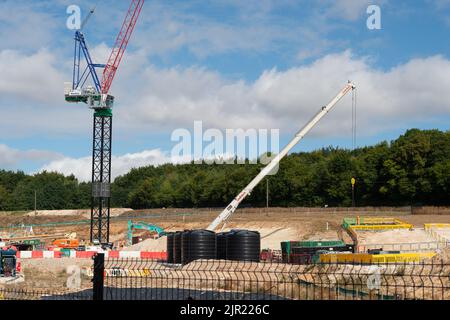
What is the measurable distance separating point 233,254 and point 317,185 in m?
80.2

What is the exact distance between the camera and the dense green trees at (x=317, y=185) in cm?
10125

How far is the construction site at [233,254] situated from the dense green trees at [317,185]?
11617mm

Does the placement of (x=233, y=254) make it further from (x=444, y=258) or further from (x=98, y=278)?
(x=98, y=278)

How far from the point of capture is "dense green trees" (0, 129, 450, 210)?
332 ft

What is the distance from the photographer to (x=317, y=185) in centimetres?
11925

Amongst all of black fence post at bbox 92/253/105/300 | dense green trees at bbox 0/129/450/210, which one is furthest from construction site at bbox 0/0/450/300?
dense green trees at bbox 0/129/450/210

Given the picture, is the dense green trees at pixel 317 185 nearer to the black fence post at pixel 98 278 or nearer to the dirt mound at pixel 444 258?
the dirt mound at pixel 444 258

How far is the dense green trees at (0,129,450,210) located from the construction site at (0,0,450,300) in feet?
38.1

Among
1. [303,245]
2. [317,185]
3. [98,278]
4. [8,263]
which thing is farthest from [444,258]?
[317,185]

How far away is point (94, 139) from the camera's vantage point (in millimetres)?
84312

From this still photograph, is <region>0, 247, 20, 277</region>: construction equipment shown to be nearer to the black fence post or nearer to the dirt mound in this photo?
the dirt mound

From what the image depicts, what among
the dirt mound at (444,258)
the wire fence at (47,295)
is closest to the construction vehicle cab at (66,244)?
the wire fence at (47,295)

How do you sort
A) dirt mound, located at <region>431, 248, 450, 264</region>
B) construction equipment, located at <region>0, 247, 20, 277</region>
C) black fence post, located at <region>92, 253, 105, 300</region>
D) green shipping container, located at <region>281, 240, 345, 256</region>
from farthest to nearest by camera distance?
1. green shipping container, located at <region>281, 240, 345, 256</region>
2. construction equipment, located at <region>0, 247, 20, 277</region>
3. dirt mound, located at <region>431, 248, 450, 264</region>
4. black fence post, located at <region>92, 253, 105, 300</region>
